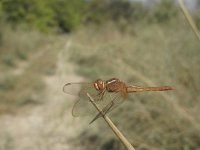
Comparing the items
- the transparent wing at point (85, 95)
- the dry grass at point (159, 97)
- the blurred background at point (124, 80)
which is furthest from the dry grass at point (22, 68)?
the transparent wing at point (85, 95)

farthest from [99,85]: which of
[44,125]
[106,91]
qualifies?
[44,125]

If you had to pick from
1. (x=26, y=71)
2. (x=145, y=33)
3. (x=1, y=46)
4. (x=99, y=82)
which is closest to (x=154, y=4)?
(x=145, y=33)

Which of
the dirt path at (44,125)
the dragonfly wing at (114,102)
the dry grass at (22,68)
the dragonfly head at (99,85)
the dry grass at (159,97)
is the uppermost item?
the dry grass at (22,68)

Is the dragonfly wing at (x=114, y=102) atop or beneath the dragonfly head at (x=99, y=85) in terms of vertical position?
beneath

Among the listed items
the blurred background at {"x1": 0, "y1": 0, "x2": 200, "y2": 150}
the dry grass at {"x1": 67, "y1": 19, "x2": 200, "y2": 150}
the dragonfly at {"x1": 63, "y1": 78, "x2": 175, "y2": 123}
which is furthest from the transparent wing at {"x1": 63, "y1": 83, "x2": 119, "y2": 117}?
the dry grass at {"x1": 67, "y1": 19, "x2": 200, "y2": 150}

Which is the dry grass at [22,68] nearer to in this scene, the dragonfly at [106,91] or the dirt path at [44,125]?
the dirt path at [44,125]

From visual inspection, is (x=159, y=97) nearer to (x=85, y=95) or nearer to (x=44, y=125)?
(x=85, y=95)
